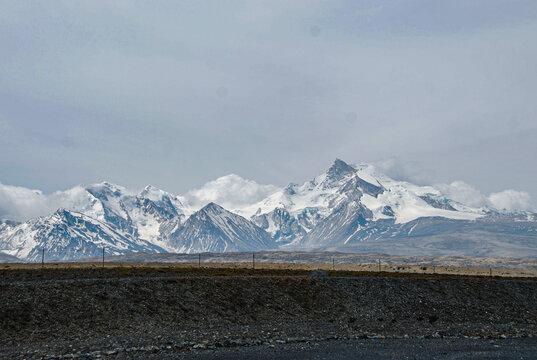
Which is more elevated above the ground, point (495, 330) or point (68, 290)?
point (68, 290)

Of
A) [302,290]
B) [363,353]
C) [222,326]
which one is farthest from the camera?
[302,290]

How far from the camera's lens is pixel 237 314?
62.4 meters

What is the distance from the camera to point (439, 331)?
58.8 m

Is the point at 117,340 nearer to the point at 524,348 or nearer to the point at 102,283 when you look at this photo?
the point at 102,283

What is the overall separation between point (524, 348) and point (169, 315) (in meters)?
37.5

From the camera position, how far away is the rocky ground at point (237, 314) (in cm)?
4750

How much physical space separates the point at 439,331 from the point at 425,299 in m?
17.6

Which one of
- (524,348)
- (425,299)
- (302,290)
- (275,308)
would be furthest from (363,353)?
(425,299)

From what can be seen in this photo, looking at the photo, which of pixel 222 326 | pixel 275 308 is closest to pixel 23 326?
pixel 222 326

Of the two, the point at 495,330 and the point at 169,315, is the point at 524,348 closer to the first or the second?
the point at 495,330

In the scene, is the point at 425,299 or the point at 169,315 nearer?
the point at 169,315

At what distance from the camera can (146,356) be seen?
4209cm

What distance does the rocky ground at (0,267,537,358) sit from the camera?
1870 inches

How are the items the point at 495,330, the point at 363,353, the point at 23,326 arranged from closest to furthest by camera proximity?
1. the point at 363,353
2. the point at 23,326
3. the point at 495,330
